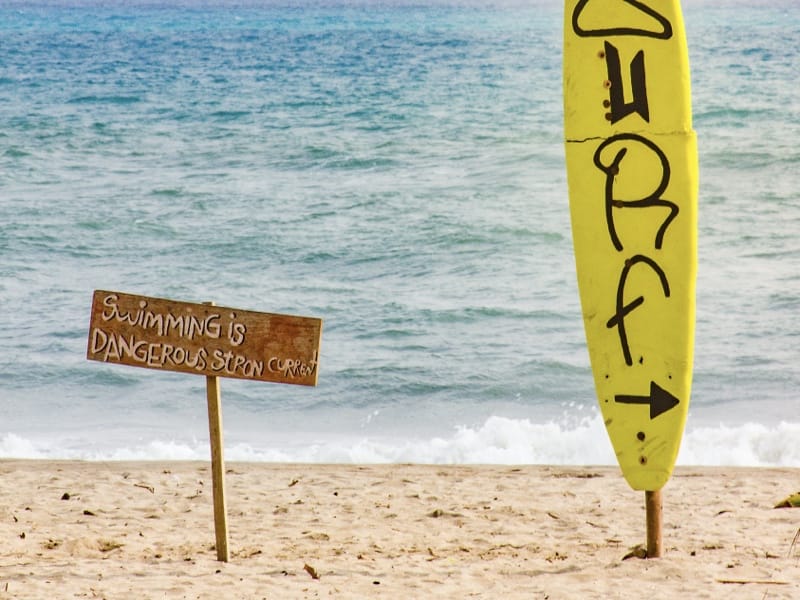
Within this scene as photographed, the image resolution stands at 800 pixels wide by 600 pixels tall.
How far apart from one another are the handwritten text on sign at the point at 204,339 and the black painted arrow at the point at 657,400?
1213 mm

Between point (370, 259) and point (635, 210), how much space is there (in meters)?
9.42

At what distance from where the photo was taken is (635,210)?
402 cm

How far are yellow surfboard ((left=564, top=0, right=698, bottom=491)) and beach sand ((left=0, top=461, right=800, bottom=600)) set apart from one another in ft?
1.91

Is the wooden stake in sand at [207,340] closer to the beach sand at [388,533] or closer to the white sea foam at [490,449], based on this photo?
the beach sand at [388,533]

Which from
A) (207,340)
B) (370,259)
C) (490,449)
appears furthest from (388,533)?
(370,259)

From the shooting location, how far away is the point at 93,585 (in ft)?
13.0

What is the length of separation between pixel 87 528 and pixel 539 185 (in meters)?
13.5

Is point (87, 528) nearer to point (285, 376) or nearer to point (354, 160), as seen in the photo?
point (285, 376)

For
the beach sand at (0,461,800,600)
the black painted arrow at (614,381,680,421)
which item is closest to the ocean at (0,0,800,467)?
the beach sand at (0,461,800,600)

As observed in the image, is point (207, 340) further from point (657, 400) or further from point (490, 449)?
point (490, 449)

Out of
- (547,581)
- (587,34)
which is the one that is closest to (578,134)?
(587,34)

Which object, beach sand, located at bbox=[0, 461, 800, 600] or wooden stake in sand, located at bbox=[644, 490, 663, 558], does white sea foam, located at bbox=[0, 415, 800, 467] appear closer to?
beach sand, located at bbox=[0, 461, 800, 600]

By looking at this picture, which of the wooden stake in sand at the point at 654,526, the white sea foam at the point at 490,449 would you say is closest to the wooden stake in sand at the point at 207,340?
the wooden stake in sand at the point at 654,526

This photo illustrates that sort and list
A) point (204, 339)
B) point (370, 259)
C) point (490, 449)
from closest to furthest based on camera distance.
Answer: point (204, 339)
point (490, 449)
point (370, 259)
